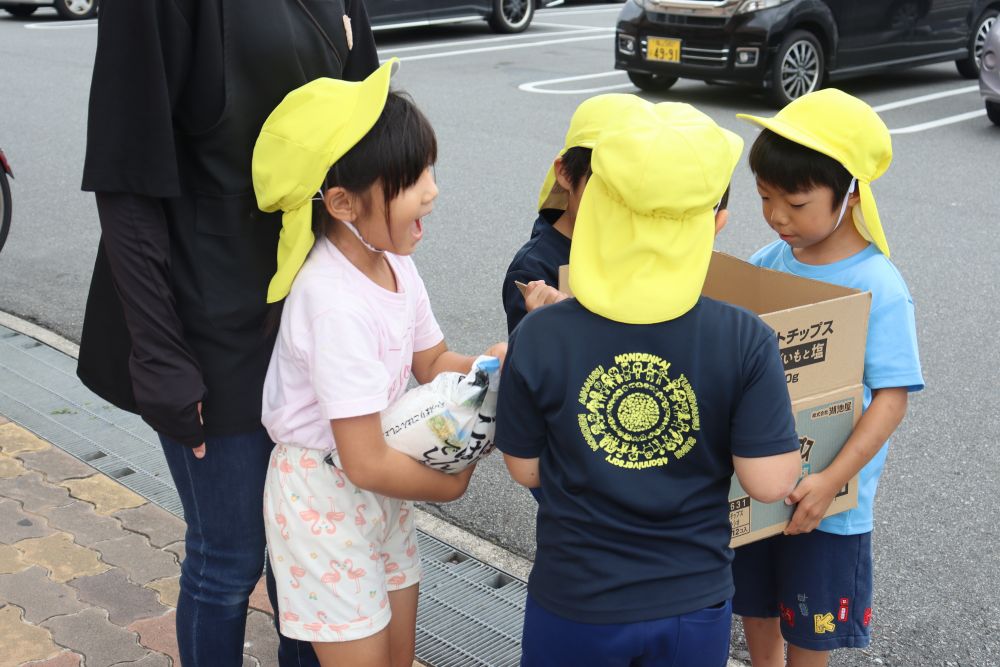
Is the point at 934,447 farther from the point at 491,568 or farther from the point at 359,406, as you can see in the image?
the point at 359,406

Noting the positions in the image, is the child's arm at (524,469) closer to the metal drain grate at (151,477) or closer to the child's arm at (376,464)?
the child's arm at (376,464)

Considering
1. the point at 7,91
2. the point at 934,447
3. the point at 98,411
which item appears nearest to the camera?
the point at 934,447

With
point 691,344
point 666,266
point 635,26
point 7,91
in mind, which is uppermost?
point 666,266

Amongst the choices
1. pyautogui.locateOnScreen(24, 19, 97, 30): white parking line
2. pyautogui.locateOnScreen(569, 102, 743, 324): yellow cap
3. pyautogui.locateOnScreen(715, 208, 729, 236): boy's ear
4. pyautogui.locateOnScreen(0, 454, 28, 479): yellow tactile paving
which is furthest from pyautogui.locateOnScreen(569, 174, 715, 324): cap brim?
pyautogui.locateOnScreen(24, 19, 97, 30): white parking line

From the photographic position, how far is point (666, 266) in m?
1.74

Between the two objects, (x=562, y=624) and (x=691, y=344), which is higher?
(x=691, y=344)

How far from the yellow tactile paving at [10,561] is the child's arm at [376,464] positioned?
5.48ft

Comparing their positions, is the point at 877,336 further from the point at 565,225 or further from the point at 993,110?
the point at 993,110

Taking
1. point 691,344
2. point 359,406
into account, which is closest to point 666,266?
point 691,344

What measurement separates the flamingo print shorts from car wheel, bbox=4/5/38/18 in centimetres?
1512

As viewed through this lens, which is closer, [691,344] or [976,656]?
[691,344]

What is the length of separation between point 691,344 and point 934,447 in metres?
2.59

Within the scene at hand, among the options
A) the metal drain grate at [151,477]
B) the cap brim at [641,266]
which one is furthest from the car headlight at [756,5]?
the cap brim at [641,266]

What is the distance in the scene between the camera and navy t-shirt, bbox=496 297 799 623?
175 centimetres
